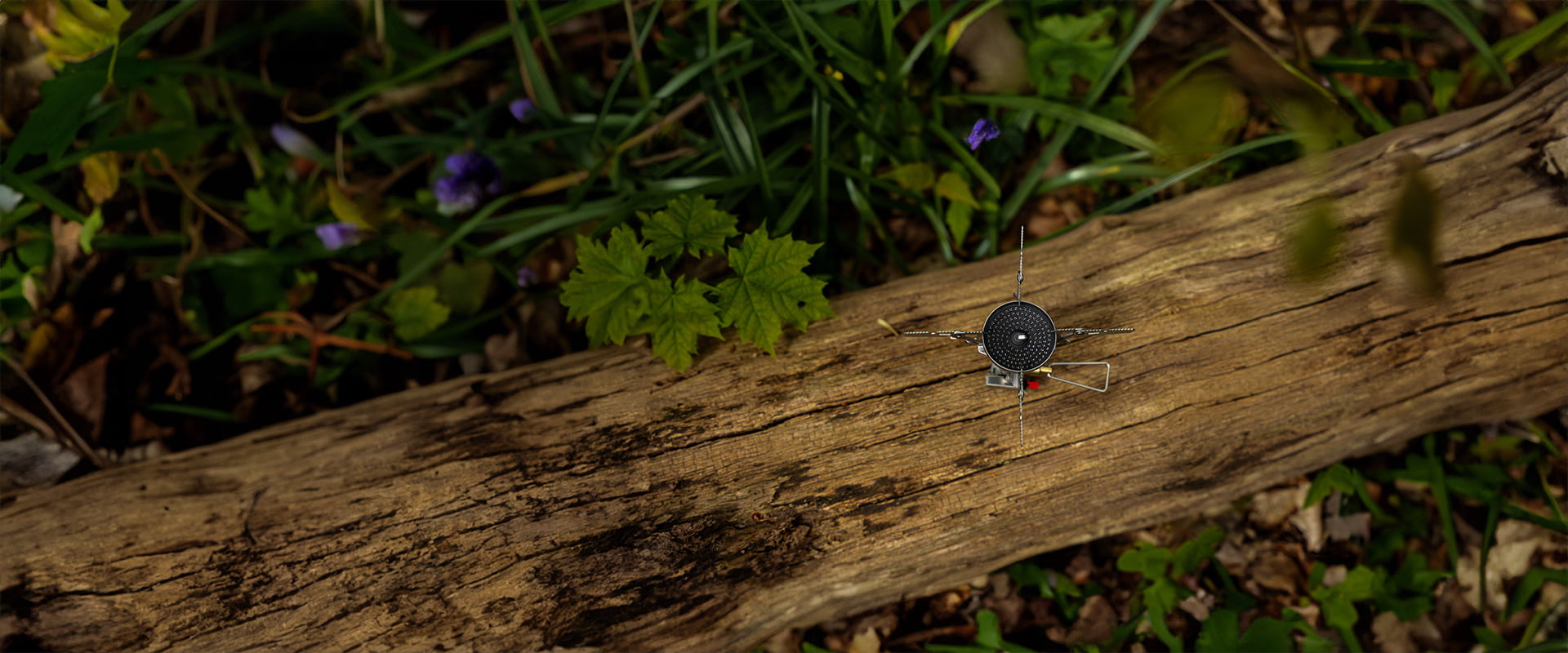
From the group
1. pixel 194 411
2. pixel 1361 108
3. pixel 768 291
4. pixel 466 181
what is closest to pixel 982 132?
pixel 768 291

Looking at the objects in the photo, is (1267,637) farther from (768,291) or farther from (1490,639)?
(768,291)

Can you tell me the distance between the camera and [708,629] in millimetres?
1892

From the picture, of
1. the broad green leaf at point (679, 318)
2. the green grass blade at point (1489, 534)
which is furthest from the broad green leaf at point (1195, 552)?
the broad green leaf at point (679, 318)

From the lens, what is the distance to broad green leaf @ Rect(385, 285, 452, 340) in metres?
2.57

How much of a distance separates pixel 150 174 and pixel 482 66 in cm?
136

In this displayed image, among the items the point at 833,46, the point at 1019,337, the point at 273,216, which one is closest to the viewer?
the point at 1019,337

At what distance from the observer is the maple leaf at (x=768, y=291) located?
5.84 feet

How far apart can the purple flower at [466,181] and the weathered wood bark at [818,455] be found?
0.87m

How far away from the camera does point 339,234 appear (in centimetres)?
261

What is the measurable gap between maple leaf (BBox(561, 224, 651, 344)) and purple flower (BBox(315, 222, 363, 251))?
134 centimetres

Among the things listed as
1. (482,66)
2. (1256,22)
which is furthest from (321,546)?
(1256,22)

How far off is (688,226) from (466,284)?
3.81 ft

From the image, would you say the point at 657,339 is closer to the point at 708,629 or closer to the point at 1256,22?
the point at 708,629

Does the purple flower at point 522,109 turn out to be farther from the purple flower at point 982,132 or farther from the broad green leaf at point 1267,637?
the broad green leaf at point 1267,637
